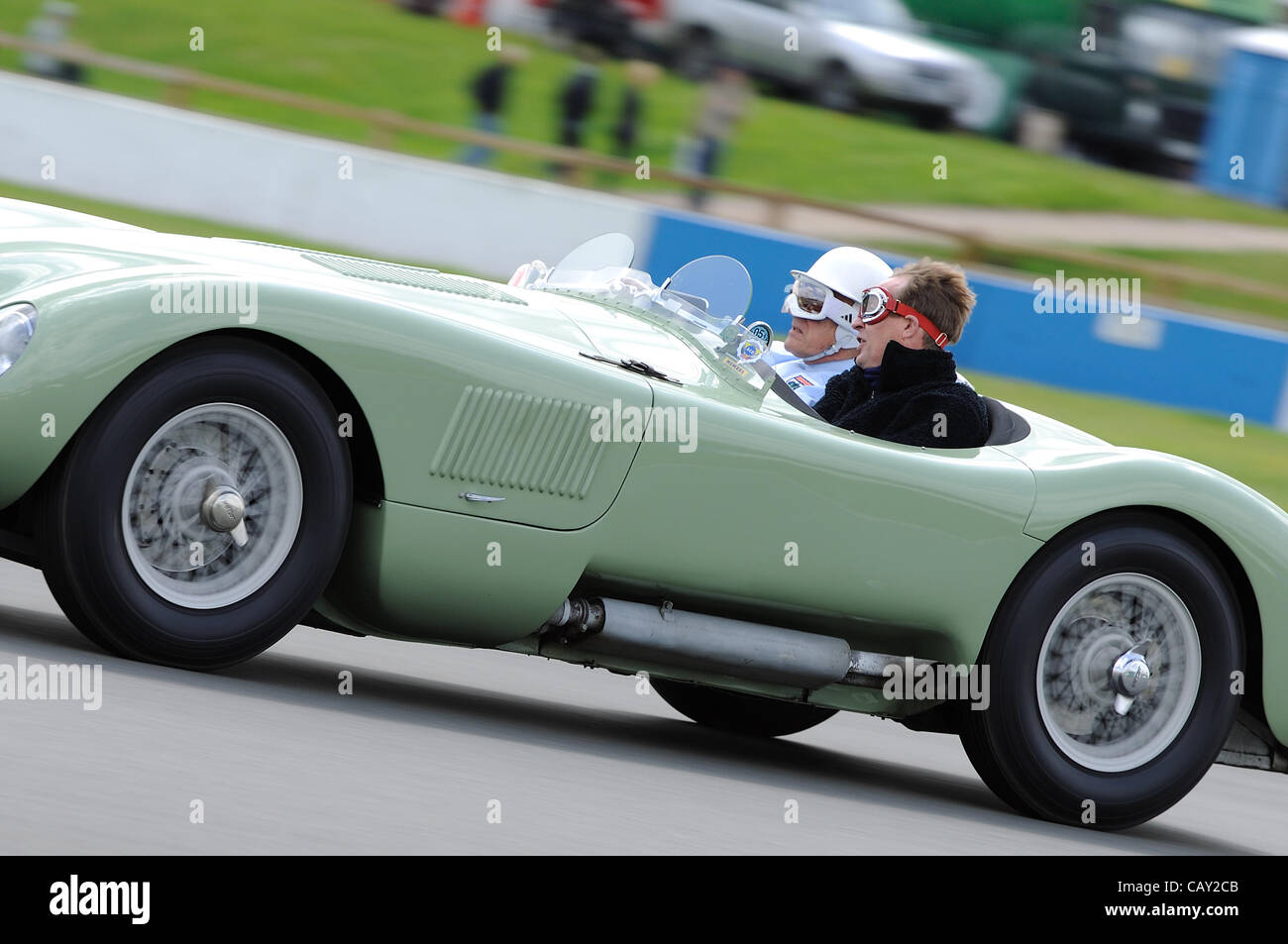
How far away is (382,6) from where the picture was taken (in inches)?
1036

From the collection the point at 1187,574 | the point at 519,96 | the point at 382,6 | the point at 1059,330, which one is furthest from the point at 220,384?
the point at 382,6

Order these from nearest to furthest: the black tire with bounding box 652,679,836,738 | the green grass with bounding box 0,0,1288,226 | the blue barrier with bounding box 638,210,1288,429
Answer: the black tire with bounding box 652,679,836,738 → the blue barrier with bounding box 638,210,1288,429 → the green grass with bounding box 0,0,1288,226

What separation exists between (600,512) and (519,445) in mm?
273

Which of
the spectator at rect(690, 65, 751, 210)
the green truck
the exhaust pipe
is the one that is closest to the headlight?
the exhaust pipe

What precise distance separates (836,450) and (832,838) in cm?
109

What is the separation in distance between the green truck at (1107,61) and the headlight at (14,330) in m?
20.3

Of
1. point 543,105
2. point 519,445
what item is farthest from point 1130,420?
point 543,105

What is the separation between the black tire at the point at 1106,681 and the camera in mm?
5324

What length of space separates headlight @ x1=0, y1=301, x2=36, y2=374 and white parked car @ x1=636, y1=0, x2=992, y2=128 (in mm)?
18085

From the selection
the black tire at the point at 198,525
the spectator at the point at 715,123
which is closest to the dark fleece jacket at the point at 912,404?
the black tire at the point at 198,525

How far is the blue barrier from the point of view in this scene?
14.4 metres

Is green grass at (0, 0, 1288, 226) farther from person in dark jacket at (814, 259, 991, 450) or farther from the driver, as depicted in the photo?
person in dark jacket at (814, 259, 991, 450)

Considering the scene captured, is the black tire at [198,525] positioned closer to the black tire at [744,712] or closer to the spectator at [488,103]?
the black tire at [744,712]
